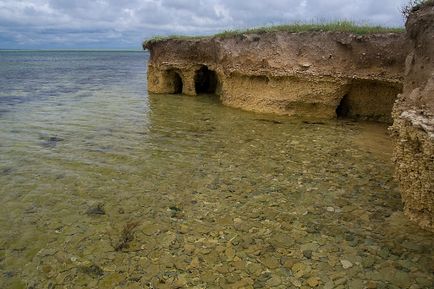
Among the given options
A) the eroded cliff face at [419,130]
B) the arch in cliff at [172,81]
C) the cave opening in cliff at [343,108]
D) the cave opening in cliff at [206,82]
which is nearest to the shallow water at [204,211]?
the eroded cliff face at [419,130]

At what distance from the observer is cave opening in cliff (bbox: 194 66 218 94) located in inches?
923

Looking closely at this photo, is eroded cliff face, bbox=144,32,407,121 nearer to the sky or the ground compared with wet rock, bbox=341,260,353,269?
nearer to the sky

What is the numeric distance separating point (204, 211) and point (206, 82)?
1760 cm

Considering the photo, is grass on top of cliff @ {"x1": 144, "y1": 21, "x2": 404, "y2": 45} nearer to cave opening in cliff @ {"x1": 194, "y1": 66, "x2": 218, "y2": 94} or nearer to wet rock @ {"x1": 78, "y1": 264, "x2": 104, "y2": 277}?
cave opening in cliff @ {"x1": 194, "y1": 66, "x2": 218, "y2": 94}

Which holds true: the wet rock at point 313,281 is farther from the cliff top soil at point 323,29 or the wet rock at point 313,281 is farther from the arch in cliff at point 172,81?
the arch in cliff at point 172,81

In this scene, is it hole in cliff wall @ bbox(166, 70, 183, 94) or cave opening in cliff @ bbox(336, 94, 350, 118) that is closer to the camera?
cave opening in cliff @ bbox(336, 94, 350, 118)

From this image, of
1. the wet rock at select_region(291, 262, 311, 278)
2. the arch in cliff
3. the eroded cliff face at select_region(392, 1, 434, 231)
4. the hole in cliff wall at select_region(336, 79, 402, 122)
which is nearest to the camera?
the wet rock at select_region(291, 262, 311, 278)

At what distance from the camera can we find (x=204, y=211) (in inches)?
289

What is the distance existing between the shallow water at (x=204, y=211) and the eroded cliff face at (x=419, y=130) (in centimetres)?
44

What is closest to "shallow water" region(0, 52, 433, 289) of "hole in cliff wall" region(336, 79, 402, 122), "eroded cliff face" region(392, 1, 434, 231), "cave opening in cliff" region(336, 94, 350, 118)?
"eroded cliff face" region(392, 1, 434, 231)

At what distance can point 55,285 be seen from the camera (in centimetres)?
524

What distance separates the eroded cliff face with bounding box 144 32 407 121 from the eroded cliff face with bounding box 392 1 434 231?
A: 6.49 metres

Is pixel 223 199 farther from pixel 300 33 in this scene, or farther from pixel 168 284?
pixel 300 33

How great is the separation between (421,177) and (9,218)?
7.69 metres
